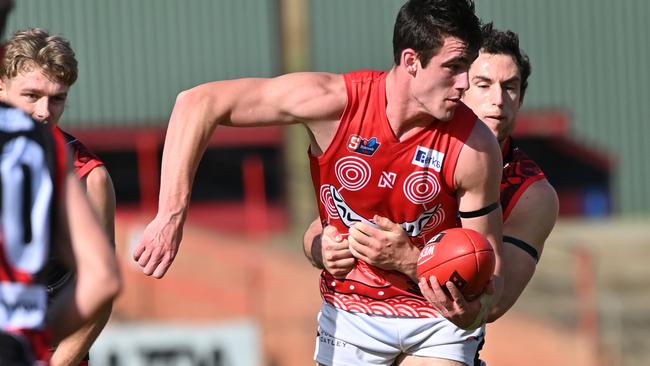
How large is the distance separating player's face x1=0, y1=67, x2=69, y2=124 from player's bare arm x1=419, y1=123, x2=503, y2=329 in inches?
69.7

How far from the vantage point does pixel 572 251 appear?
47.3ft

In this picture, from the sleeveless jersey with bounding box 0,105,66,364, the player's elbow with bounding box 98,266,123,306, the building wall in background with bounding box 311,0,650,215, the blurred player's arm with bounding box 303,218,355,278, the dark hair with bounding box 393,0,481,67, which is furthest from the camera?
the building wall in background with bounding box 311,0,650,215

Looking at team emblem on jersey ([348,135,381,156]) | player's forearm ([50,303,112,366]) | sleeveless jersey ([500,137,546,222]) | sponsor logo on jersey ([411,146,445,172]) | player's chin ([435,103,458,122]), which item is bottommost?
player's forearm ([50,303,112,366])

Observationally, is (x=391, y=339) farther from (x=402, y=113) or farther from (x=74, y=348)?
(x=74, y=348)

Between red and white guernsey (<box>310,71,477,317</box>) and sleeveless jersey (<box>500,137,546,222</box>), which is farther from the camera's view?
sleeveless jersey (<box>500,137,546,222</box>)

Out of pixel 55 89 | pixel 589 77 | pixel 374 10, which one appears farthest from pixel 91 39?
pixel 55 89

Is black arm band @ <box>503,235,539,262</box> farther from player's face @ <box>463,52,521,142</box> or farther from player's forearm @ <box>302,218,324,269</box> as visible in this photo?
player's forearm @ <box>302,218,324,269</box>

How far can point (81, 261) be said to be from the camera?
136 inches

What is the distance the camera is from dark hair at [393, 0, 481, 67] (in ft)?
17.4

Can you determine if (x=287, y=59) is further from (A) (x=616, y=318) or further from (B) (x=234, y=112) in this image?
(B) (x=234, y=112)

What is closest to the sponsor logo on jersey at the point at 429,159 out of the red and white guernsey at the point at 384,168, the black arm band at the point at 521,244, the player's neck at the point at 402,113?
the red and white guernsey at the point at 384,168

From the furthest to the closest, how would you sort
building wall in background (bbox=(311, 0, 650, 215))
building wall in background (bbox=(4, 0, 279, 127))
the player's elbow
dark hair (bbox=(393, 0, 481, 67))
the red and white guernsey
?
1. building wall in background (bbox=(311, 0, 650, 215))
2. building wall in background (bbox=(4, 0, 279, 127))
3. the red and white guernsey
4. dark hair (bbox=(393, 0, 481, 67))
5. the player's elbow

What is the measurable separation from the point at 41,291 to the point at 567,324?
1133 cm

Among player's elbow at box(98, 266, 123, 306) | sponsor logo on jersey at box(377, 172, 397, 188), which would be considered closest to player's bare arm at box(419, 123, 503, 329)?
sponsor logo on jersey at box(377, 172, 397, 188)
